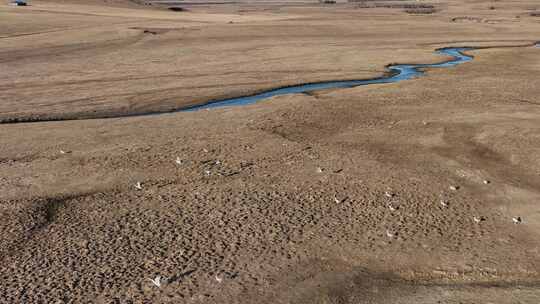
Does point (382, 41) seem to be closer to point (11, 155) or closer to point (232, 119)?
point (232, 119)

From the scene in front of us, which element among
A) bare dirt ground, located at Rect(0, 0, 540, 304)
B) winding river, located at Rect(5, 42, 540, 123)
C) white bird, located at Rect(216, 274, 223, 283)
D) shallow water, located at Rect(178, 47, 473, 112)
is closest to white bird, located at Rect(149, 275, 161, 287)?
bare dirt ground, located at Rect(0, 0, 540, 304)

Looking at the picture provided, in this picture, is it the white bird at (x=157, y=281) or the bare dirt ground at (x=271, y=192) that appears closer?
the white bird at (x=157, y=281)

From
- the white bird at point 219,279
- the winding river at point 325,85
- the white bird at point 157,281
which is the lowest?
the white bird at point 219,279

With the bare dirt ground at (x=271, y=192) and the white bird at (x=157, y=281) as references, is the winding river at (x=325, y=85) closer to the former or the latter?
the bare dirt ground at (x=271, y=192)

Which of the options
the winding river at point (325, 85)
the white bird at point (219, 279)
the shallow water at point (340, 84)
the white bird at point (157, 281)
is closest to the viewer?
the white bird at point (157, 281)

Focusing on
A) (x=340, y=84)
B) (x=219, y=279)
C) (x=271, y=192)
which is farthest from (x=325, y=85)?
(x=219, y=279)

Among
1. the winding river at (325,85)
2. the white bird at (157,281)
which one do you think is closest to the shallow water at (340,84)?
the winding river at (325,85)

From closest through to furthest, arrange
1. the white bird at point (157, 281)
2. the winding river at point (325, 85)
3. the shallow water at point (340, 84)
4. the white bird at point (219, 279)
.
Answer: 1. the white bird at point (157, 281)
2. the white bird at point (219, 279)
3. the winding river at point (325, 85)
4. the shallow water at point (340, 84)

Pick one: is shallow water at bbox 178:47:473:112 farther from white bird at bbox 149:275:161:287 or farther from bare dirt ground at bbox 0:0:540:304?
white bird at bbox 149:275:161:287

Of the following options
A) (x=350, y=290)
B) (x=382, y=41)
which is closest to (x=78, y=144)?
(x=350, y=290)
